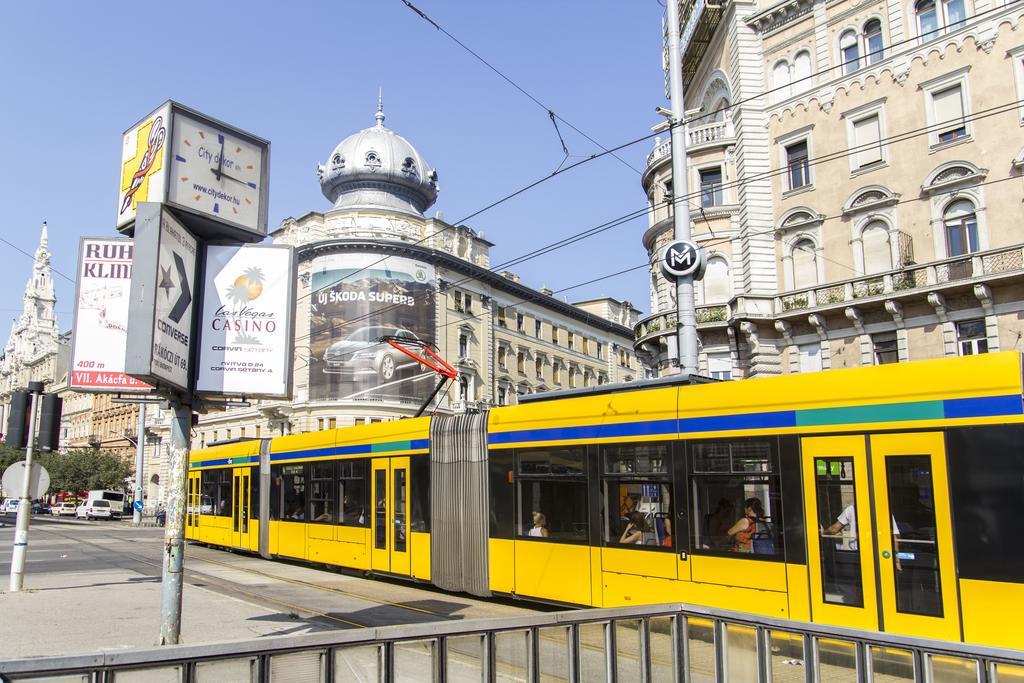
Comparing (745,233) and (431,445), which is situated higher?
(745,233)

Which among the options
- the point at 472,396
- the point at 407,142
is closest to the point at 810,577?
the point at 472,396

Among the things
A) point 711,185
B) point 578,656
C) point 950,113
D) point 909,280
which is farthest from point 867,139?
point 578,656

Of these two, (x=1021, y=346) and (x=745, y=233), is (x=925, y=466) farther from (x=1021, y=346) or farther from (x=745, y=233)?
(x=745, y=233)

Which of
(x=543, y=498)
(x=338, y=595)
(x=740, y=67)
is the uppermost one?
(x=740, y=67)

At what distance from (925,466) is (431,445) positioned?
8.56 metres

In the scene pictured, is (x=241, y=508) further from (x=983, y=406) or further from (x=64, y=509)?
(x=64, y=509)

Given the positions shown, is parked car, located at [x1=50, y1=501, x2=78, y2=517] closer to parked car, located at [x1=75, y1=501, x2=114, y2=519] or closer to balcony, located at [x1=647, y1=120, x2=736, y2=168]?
parked car, located at [x1=75, y1=501, x2=114, y2=519]

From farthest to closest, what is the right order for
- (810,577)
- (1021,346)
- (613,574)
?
(1021,346) → (613,574) → (810,577)

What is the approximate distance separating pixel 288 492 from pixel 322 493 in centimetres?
191

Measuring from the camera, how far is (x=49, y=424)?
50.3ft

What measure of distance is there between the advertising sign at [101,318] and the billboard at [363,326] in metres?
38.8

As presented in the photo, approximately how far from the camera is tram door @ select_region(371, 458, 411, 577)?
15.6 meters

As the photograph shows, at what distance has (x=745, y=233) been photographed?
1188 inches

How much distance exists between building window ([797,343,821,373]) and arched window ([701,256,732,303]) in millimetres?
3572
